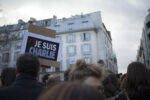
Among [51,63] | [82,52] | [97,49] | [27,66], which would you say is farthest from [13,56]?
[27,66]

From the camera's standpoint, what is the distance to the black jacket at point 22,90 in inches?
79.9

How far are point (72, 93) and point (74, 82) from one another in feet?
0.40

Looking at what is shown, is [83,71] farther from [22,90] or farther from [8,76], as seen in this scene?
[8,76]

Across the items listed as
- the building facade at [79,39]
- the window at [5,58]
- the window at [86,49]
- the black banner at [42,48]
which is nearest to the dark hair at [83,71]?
the black banner at [42,48]

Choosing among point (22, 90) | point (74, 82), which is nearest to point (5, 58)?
point (22, 90)

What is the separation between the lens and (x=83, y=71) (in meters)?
1.96

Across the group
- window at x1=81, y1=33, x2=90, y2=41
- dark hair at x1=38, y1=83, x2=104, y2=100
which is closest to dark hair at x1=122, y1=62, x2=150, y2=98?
dark hair at x1=38, y1=83, x2=104, y2=100

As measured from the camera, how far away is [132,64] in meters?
2.83

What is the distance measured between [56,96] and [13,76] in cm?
224

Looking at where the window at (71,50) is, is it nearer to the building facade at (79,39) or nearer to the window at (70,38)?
the building facade at (79,39)

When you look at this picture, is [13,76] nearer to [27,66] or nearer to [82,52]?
[27,66]

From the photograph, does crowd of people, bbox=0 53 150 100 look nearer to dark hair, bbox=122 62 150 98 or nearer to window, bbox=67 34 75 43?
dark hair, bbox=122 62 150 98

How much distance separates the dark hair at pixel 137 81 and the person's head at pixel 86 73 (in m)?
Answer: 0.96

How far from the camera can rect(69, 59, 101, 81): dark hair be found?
1911 millimetres
